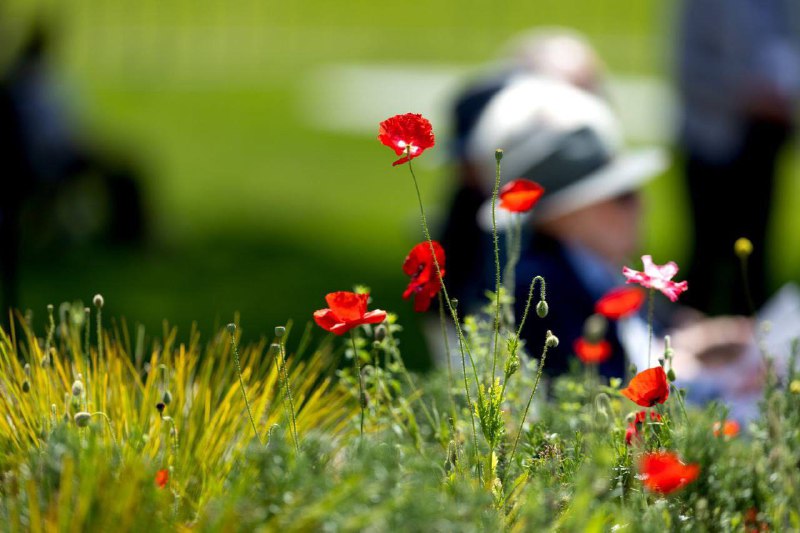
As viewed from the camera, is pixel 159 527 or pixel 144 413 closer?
pixel 159 527

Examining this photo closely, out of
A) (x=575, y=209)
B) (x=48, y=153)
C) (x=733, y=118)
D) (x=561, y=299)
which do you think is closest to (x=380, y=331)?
(x=561, y=299)

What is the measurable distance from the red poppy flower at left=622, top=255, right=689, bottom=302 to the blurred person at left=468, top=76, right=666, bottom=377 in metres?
1.09

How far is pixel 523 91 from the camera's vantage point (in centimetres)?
337

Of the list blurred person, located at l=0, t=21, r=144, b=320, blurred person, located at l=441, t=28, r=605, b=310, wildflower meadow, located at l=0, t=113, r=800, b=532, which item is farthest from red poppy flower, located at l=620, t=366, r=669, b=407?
blurred person, located at l=0, t=21, r=144, b=320

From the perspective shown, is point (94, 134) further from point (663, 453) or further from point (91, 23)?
point (91, 23)

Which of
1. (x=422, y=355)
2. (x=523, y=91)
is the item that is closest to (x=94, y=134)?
(x=422, y=355)

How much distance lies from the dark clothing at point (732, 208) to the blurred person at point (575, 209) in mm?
2065

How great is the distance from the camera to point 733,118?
5.12 m

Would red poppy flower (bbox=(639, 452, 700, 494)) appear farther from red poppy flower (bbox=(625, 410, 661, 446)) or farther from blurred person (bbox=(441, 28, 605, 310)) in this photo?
blurred person (bbox=(441, 28, 605, 310))

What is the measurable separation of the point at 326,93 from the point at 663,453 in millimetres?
12590

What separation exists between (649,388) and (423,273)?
1.16ft

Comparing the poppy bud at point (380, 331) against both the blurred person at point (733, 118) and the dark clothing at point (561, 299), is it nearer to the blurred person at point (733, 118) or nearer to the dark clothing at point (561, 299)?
the dark clothing at point (561, 299)

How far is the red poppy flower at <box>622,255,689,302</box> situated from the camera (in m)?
1.69

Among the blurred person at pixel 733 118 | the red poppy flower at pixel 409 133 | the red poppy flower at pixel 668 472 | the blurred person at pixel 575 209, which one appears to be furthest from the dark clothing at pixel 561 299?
the blurred person at pixel 733 118
